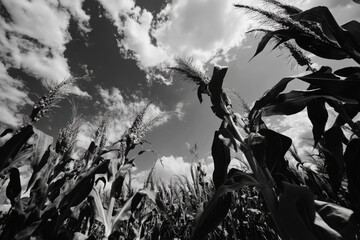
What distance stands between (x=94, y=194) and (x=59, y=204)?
20.6 inches

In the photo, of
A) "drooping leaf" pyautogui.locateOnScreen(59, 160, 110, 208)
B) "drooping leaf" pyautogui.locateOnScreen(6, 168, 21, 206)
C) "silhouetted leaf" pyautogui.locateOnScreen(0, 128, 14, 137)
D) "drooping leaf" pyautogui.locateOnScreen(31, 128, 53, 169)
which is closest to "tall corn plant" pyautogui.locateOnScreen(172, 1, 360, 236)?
"drooping leaf" pyautogui.locateOnScreen(59, 160, 110, 208)

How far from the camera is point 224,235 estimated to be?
3453 mm

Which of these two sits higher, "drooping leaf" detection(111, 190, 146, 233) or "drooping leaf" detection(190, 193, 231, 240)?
"drooping leaf" detection(111, 190, 146, 233)

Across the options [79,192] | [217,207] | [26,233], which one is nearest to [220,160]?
[217,207]

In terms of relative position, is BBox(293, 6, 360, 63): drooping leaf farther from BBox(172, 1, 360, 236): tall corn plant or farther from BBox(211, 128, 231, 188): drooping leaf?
BBox(211, 128, 231, 188): drooping leaf

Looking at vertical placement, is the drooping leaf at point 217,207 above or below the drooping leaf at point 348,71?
below

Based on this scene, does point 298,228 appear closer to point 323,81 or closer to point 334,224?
point 334,224

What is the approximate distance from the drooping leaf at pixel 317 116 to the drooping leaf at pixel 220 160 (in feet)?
1.96

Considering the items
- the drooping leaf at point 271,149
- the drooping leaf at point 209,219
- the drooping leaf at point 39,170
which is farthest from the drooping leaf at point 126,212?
the drooping leaf at point 271,149

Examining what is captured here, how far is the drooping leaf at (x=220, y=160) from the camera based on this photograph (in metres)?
1.18

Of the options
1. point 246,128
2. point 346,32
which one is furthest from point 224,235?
point 346,32

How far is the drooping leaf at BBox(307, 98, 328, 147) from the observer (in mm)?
1313

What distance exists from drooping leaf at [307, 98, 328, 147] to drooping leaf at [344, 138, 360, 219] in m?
0.18

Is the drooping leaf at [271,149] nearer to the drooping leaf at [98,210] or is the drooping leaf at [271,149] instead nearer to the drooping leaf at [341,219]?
the drooping leaf at [341,219]
